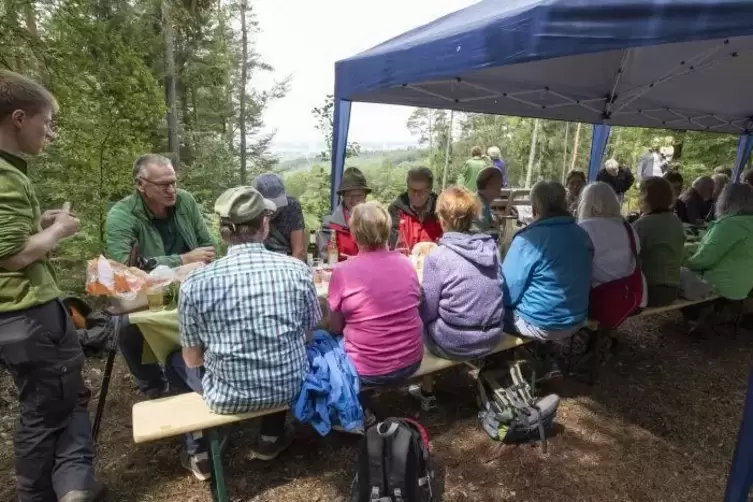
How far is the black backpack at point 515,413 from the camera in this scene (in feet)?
7.73

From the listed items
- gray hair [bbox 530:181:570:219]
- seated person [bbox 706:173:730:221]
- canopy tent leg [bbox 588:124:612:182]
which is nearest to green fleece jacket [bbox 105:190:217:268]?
gray hair [bbox 530:181:570:219]

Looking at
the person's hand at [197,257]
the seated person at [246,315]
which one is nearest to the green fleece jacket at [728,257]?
the seated person at [246,315]

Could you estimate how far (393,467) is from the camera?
1.78 m

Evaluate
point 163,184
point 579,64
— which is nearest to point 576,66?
point 579,64

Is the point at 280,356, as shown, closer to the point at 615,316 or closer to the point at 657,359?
the point at 615,316

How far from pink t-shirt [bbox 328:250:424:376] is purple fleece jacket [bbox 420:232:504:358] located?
0.66ft

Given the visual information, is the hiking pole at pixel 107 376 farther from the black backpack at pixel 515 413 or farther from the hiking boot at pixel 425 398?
the black backpack at pixel 515 413

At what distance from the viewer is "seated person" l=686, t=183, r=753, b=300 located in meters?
3.33

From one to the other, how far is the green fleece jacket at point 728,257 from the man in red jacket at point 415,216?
2.14 meters

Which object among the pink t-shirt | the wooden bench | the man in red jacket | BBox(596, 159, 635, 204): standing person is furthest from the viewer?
BBox(596, 159, 635, 204): standing person

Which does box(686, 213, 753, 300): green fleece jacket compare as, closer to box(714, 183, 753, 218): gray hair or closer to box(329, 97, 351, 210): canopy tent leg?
box(714, 183, 753, 218): gray hair

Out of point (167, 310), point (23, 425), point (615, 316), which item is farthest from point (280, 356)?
point (615, 316)

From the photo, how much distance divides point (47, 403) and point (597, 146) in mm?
7694

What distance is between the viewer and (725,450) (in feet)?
7.91
